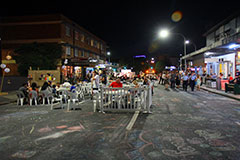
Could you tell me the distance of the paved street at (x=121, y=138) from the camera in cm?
404

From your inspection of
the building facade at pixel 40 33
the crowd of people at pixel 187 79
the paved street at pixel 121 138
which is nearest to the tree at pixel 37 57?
the building facade at pixel 40 33

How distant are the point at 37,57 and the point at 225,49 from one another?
905 inches

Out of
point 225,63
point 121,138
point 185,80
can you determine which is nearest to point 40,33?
point 185,80

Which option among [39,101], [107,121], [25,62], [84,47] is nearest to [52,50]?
[25,62]

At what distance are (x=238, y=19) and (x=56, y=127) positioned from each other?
28.6m

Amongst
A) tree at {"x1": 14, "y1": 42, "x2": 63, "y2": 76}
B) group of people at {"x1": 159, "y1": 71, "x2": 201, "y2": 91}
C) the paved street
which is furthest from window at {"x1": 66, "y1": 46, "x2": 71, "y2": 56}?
the paved street

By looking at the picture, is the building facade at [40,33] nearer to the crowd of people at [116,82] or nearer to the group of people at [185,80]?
the crowd of people at [116,82]

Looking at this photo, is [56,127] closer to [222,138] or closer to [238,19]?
[222,138]

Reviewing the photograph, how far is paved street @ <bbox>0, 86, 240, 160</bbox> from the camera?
4.04 m

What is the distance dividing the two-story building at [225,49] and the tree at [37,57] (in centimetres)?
1976

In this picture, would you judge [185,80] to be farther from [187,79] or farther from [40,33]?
[40,33]

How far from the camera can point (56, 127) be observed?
618 cm

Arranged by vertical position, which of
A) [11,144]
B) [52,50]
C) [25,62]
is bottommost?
[11,144]

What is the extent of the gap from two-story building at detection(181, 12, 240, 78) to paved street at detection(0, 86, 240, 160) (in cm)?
1286
